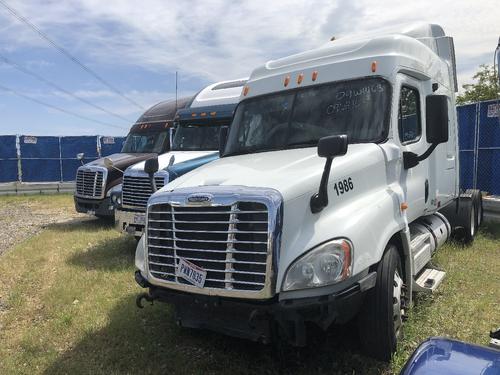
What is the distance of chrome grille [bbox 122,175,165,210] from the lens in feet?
27.7

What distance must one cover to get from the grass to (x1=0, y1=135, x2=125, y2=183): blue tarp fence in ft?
51.4

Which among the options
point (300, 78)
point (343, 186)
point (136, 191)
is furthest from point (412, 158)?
point (136, 191)

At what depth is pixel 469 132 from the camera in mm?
11742

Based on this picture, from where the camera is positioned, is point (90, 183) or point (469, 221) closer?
point (469, 221)

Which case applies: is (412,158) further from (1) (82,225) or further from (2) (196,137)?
(1) (82,225)

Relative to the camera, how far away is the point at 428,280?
5.37m

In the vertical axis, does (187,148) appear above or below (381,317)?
above

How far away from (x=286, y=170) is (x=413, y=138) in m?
1.93

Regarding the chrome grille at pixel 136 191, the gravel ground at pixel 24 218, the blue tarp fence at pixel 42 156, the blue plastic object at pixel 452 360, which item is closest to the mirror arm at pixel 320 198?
the blue plastic object at pixel 452 360

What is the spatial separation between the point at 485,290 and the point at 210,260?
158 inches

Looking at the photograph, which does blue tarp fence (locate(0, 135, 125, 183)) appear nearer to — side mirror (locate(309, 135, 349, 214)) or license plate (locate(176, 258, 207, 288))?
license plate (locate(176, 258, 207, 288))

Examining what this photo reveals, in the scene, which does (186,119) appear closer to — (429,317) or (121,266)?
(121,266)

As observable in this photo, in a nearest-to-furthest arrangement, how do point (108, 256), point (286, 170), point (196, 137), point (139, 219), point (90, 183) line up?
point (286, 170)
point (139, 219)
point (108, 256)
point (196, 137)
point (90, 183)

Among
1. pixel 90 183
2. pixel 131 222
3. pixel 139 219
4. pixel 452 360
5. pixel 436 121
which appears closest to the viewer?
pixel 452 360
